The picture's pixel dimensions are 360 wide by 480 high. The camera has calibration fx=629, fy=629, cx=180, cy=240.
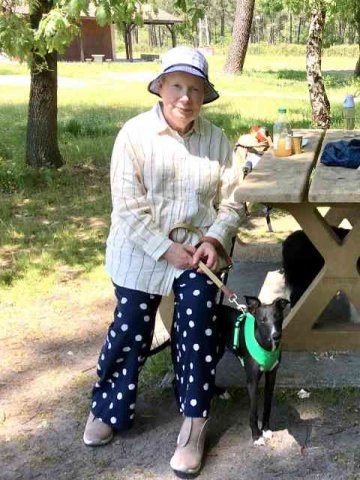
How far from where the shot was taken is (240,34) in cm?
1934

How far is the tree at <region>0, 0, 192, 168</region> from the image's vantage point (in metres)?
4.55

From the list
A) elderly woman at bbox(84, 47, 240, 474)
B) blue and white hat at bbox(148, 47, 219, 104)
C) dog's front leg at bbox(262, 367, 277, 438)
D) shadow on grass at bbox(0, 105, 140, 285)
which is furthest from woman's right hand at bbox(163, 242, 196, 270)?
shadow on grass at bbox(0, 105, 140, 285)

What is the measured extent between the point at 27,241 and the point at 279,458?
10.8 ft

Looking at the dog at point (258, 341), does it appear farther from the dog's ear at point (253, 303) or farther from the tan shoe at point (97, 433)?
the tan shoe at point (97, 433)

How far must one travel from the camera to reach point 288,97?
15.5m

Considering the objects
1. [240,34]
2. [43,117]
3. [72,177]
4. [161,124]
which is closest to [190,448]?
[161,124]

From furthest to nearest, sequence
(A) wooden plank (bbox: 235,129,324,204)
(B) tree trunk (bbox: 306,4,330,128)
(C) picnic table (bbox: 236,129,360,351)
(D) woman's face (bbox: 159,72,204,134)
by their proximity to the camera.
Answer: (B) tree trunk (bbox: 306,4,330,128), (C) picnic table (bbox: 236,129,360,351), (A) wooden plank (bbox: 235,129,324,204), (D) woman's face (bbox: 159,72,204,134)

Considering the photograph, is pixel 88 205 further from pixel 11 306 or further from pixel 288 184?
pixel 288 184

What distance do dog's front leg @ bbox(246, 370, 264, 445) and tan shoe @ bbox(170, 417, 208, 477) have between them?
19 centimetres

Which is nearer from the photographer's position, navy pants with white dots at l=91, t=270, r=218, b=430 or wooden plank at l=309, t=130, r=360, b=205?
navy pants with white dots at l=91, t=270, r=218, b=430

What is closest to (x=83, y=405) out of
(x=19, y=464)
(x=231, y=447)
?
(x=19, y=464)

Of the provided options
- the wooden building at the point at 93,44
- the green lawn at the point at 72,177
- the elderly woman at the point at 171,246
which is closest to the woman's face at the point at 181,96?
the elderly woman at the point at 171,246

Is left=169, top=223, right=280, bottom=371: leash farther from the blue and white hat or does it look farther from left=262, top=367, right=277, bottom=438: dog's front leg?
the blue and white hat

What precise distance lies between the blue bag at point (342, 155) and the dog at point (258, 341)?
1.05 metres
